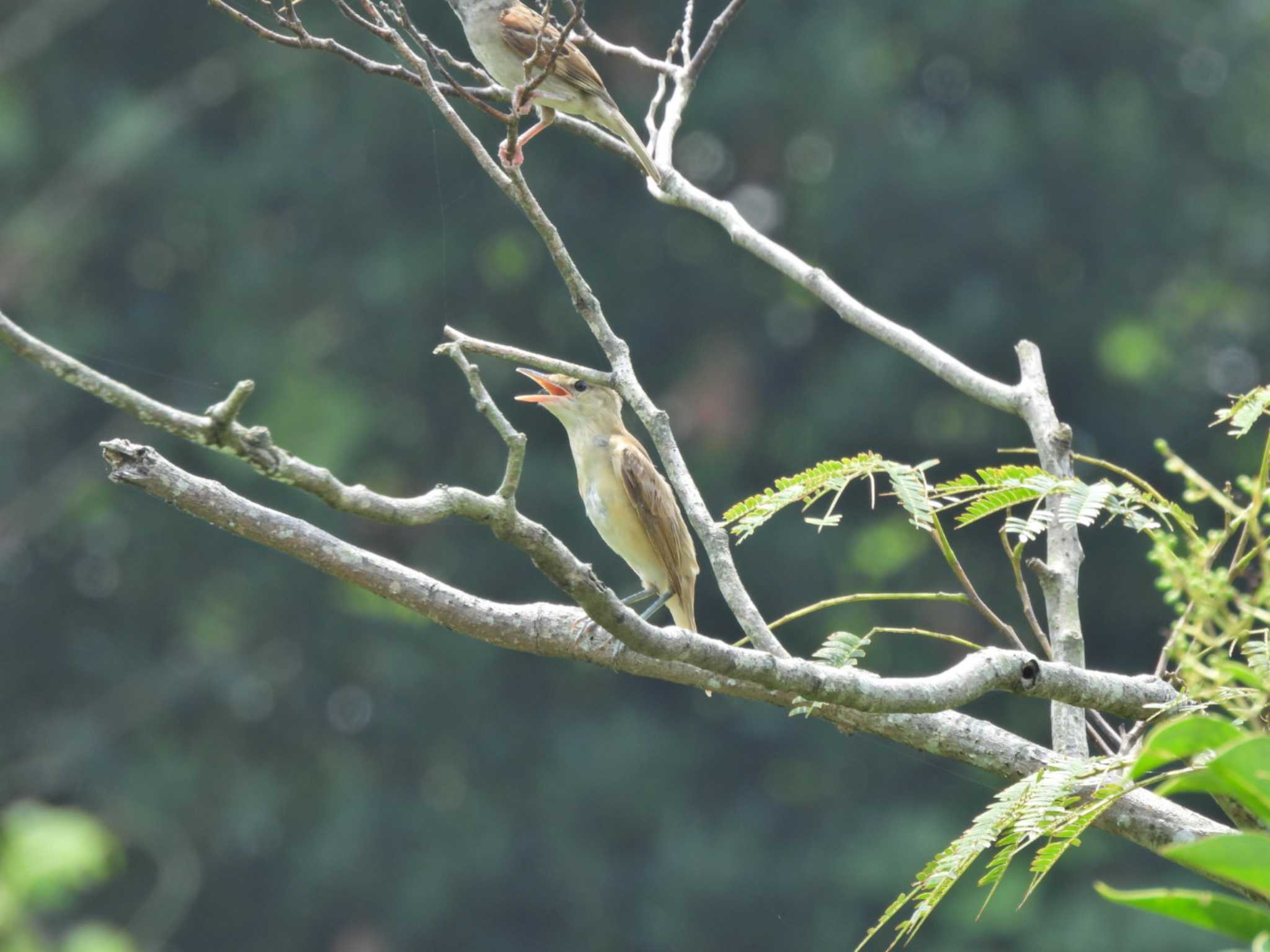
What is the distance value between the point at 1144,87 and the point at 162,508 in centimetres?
1242

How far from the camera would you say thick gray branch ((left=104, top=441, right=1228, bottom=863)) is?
225cm

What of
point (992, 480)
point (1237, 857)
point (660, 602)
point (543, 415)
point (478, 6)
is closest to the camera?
point (1237, 857)

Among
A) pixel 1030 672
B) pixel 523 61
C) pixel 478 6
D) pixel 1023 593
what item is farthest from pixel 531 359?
pixel 478 6

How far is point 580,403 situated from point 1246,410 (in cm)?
299

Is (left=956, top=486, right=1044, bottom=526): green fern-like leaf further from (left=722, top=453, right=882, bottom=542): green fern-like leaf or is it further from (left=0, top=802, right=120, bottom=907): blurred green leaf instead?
(left=0, top=802, right=120, bottom=907): blurred green leaf

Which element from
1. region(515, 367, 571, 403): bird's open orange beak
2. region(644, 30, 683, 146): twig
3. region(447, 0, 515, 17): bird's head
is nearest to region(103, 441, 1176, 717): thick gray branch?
region(644, 30, 683, 146): twig

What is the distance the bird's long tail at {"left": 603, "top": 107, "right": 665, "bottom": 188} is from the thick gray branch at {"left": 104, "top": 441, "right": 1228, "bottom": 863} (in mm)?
1177

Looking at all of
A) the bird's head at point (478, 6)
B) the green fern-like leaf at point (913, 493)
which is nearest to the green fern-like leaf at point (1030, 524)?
the green fern-like leaf at point (913, 493)

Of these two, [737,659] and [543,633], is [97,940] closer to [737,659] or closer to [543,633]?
[543,633]

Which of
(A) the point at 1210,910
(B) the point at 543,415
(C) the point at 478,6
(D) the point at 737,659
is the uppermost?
(B) the point at 543,415

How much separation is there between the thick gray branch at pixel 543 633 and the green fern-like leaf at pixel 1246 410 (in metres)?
0.47

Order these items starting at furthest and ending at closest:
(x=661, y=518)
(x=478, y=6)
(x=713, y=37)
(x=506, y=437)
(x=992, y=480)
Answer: (x=478, y=6) < (x=661, y=518) < (x=713, y=37) < (x=992, y=480) < (x=506, y=437)

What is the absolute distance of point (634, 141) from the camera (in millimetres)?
4844

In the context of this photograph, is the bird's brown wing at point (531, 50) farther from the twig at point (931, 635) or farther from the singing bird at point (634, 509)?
the twig at point (931, 635)
